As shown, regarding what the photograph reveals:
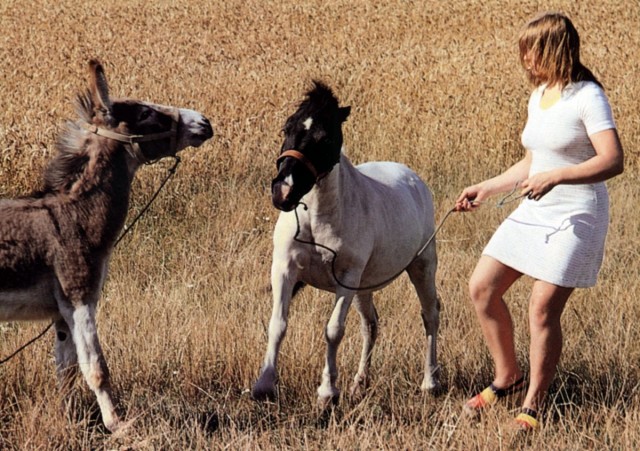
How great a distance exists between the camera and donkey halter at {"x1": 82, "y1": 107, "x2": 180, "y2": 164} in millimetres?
4984

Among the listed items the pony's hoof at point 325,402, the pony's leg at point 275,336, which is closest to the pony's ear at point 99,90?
the pony's leg at point 275,336

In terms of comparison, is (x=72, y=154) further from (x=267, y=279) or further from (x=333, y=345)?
(x=267, y=279)

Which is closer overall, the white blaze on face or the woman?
the woman

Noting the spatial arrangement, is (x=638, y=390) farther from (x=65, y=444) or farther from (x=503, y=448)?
(x=65, y=444)

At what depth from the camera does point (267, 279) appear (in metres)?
7.73

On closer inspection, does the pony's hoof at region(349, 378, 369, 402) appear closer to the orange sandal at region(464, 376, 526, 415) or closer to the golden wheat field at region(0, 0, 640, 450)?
the golden wheat field at region(0, 0, 640, 450)

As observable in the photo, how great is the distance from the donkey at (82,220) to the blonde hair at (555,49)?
182cm

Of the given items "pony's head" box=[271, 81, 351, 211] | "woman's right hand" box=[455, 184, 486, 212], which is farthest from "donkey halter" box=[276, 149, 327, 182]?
"woman's right hand" box=[455, 184, 486, 212]

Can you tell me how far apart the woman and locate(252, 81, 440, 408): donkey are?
0.68 meters

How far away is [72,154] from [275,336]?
1.47m

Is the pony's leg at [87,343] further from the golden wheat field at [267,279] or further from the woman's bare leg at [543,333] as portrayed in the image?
the woman's bare leg at [543,333]

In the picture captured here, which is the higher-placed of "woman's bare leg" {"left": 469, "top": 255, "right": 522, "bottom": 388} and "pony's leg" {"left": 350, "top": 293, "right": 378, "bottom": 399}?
"woman's bare leg" {"left": 469, "top": 255, "right": 522, "bottom": 388}

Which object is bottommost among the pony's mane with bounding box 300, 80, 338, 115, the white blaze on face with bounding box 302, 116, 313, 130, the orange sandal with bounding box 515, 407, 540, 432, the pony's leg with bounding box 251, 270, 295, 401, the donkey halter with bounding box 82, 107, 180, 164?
the orange sandal with bounding box 515, 407, 540, 432

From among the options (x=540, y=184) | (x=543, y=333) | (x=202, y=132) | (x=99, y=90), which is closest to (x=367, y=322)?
(x=543, y=333)
